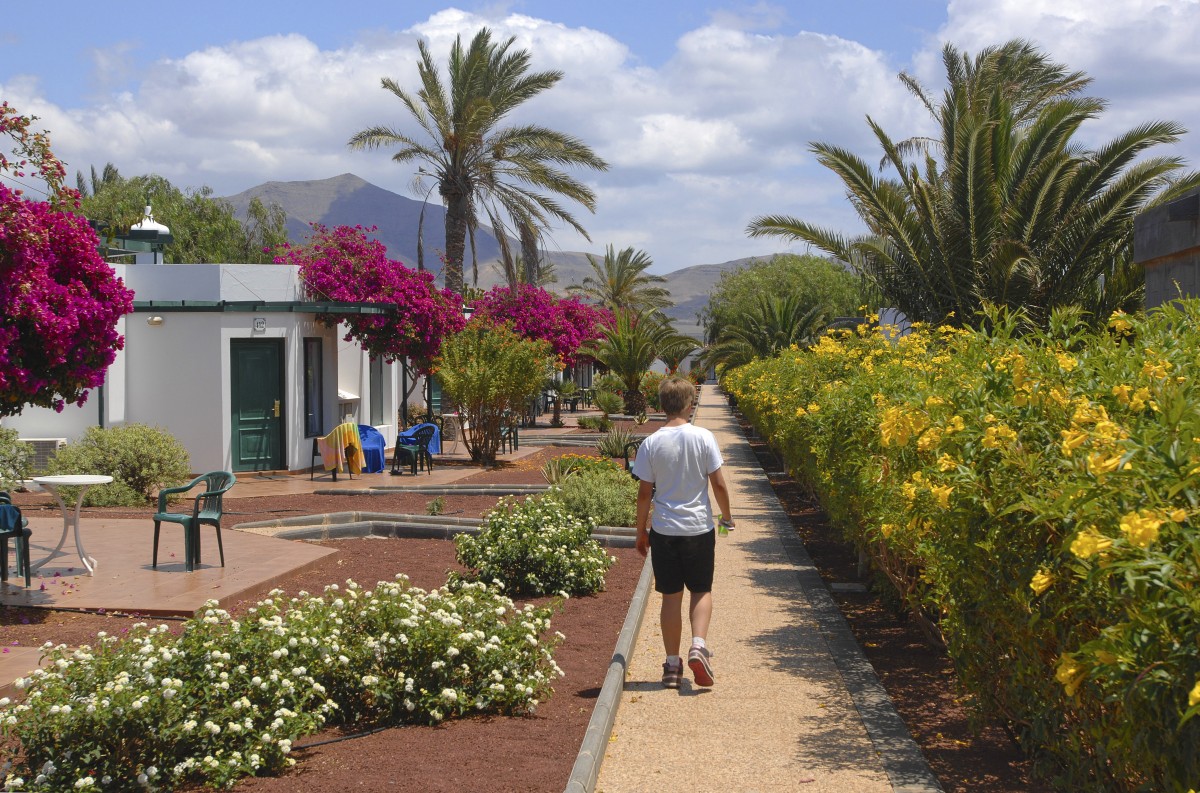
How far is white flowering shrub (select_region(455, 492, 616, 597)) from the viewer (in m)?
8.37

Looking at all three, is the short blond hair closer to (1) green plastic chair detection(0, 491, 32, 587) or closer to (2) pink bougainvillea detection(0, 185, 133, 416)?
(2) pink bougainvillea detection(0, 185, 133, 416)

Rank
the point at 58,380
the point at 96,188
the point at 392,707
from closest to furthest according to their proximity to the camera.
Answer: the point at 392,707 < the point at 58,380 < the point at 96,188

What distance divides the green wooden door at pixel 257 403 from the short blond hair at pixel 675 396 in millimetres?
12378

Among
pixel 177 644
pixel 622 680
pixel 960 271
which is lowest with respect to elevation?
pixel 622 680

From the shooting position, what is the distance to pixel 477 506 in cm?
1389

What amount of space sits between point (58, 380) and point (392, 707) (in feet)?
12.2

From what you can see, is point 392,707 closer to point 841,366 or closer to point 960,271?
point 841,366

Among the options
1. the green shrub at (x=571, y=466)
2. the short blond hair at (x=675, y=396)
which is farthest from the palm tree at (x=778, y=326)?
the short blond hair at (x=675, y=396)

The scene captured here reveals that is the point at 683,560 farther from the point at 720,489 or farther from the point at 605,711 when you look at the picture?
the point at 605,711

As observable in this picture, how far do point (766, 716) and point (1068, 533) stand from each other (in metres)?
2.80

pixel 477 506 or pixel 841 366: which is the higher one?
pixel 841 366

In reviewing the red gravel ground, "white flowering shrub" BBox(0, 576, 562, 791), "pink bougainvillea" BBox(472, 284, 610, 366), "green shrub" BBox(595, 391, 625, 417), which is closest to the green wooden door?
the red gravel ground

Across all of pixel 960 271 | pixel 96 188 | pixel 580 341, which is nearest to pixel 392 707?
pixel 960 271

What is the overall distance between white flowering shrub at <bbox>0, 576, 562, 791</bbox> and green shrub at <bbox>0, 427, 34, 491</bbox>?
30.5 feet
